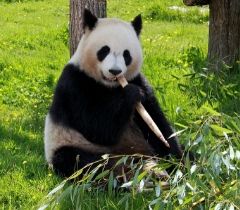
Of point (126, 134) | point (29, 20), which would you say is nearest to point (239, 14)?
point (126, 134)

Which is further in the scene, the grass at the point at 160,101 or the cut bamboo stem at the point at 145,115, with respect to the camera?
the cut bamboo stem at the point at 145,115

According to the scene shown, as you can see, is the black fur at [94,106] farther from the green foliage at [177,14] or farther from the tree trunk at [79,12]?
the green foliage at [177,14]

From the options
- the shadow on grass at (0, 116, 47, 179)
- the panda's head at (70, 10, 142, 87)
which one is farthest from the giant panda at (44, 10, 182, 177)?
the shadow on grass at (0, 116, 47, 179)

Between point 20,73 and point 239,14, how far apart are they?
2.90 m

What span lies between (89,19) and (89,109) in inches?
26.7

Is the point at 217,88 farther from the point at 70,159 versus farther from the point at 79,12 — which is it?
the point at 70,159

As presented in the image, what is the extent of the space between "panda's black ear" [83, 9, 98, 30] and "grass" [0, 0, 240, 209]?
1028mm

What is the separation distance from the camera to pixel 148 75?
7.36m

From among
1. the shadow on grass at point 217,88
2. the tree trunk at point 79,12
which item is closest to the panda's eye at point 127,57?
the shadow on grass at point 217,88

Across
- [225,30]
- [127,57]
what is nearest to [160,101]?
[225,30]

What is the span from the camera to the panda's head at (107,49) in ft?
14.6

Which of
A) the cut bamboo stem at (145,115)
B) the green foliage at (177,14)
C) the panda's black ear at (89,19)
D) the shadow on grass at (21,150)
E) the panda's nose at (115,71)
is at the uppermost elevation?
the panda's black ear at (89,19)

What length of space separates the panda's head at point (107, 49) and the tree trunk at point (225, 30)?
231cm

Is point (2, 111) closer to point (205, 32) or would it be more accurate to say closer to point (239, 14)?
point (239, 14)
